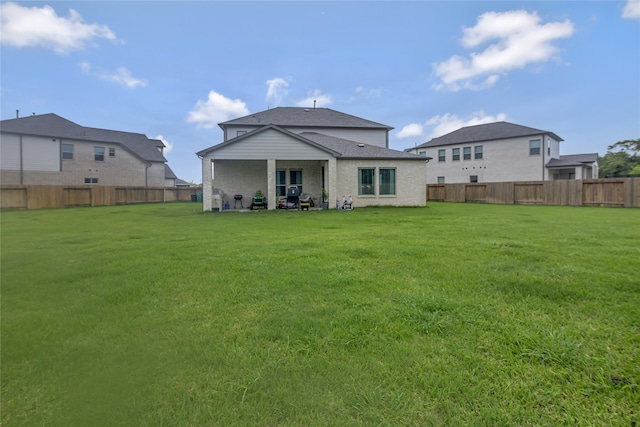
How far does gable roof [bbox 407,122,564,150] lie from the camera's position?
29016mm

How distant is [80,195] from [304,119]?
678 inches

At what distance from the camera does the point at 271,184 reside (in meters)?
16.4

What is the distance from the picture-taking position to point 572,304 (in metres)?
3.23

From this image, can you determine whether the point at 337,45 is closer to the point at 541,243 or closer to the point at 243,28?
the point at 243,28

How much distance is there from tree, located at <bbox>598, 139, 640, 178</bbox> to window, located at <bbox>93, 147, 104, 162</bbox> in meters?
55.0

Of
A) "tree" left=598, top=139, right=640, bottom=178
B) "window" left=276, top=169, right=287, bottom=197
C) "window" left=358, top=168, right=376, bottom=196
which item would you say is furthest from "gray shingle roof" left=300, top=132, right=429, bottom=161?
"tree" left=598, top=139, right=640, bottom=178

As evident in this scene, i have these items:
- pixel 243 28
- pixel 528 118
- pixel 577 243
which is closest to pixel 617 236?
pixel 577 243

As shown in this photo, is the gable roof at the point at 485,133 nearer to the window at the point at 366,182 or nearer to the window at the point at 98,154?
the window at the point at 366,182

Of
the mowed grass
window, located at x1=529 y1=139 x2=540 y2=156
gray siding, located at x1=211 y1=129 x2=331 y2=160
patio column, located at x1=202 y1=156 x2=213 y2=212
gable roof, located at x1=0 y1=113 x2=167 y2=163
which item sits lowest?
the mowed grass

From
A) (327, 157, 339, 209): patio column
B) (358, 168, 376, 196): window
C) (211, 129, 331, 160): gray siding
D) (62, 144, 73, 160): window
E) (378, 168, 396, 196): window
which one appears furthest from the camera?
(62, 144, 73, 160): window

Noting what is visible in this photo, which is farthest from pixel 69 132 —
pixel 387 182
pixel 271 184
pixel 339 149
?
pixel 387 182

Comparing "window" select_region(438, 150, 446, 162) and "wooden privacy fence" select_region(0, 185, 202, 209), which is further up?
"window" select_region(438, 150, 446, 162)

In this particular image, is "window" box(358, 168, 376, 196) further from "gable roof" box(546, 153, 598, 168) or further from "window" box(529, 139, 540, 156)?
"gable roof" box(546, 153, 598, 168)

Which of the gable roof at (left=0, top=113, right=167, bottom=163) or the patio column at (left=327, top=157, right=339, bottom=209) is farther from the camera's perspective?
the gable roof at (left=0, top=113, right=167, bottom=163)
